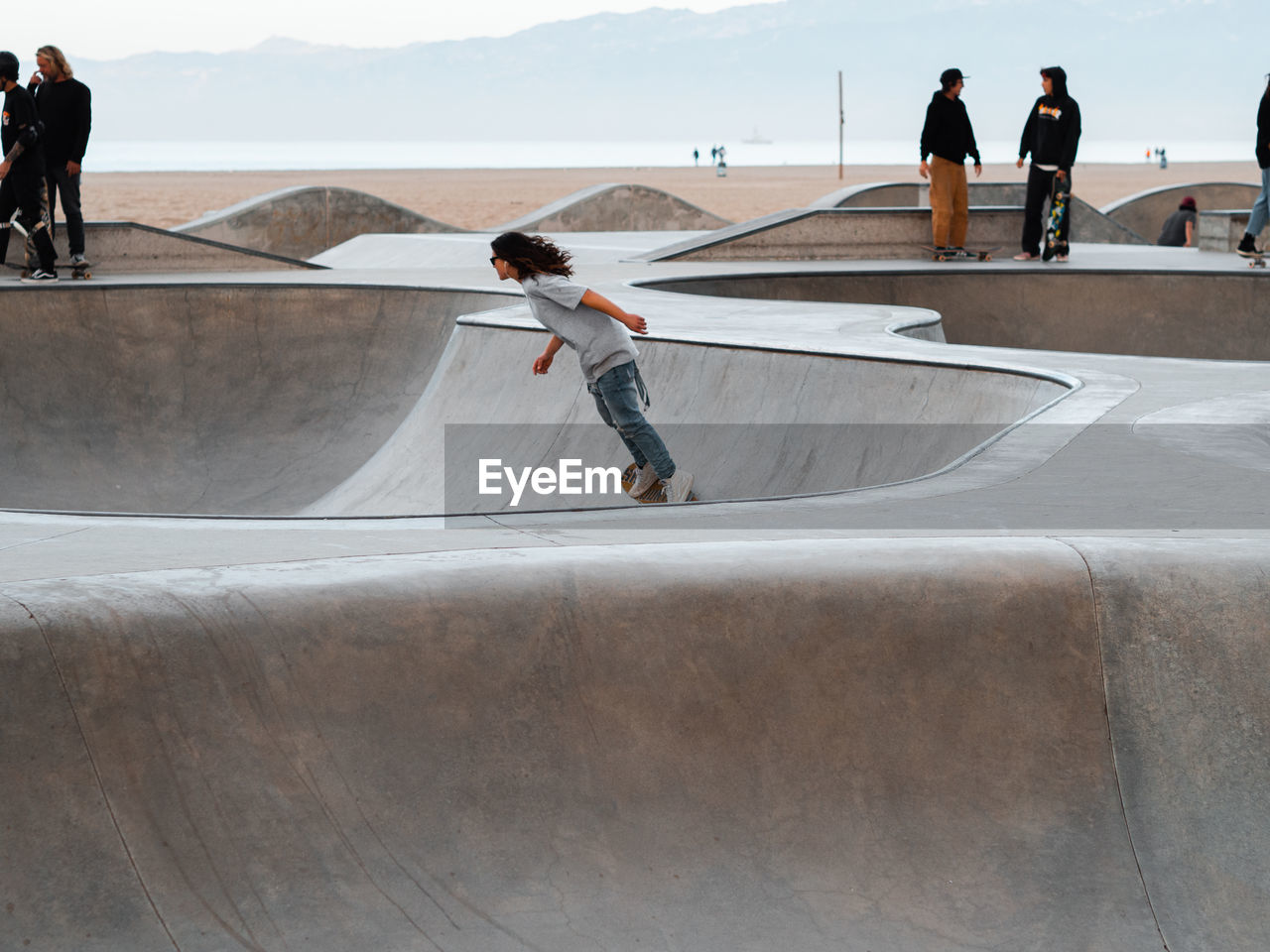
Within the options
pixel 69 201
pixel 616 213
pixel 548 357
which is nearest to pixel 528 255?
pixel 548 357

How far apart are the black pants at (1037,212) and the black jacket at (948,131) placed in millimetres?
617

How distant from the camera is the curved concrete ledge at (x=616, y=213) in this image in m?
23.4

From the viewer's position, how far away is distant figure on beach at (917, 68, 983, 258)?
13.2 m

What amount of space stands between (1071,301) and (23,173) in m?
9.06

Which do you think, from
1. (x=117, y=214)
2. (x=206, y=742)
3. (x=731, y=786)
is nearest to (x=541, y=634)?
(x=731, y=786)

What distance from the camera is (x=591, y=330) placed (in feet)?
20.7

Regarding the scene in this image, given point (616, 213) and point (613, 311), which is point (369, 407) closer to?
point (613, 311)

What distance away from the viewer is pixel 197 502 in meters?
9.80

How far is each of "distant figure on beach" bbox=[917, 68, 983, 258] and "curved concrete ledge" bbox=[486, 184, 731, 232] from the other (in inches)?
354

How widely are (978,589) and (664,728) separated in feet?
2.77

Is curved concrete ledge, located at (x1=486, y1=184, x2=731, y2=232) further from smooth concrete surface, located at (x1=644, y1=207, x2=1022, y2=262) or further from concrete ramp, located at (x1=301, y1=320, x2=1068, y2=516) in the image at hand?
concrete ramp, located at (x1=301, y1=320, x2=1068, y2=516)

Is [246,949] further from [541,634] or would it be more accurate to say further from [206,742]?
[541,634]

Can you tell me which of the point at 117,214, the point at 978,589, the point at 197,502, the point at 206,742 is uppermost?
the point at 117,214

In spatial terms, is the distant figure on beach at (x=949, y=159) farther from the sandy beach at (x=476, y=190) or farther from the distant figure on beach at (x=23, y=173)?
the sandy beach at (x=476, y=190)
